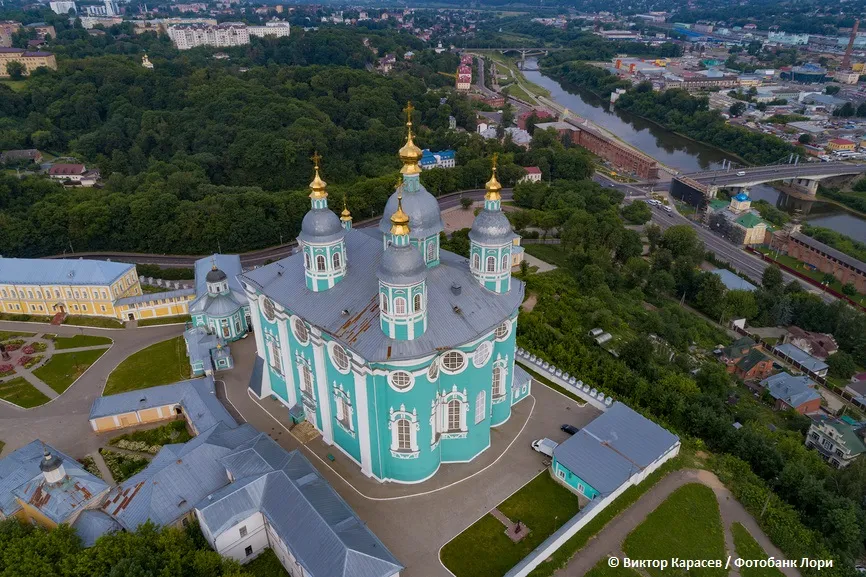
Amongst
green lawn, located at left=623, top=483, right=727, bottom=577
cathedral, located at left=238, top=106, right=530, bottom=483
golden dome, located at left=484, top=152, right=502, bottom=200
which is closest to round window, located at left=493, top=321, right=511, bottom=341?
cathedral, located at left=238, top=106, right=530, bottom=483

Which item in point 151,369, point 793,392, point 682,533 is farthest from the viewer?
point 793,392

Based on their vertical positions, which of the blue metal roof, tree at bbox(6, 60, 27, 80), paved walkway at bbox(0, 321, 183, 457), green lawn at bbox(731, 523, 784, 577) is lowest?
green lawn at bbox(731, 523, 784, 577)

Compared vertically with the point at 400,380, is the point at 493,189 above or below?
above

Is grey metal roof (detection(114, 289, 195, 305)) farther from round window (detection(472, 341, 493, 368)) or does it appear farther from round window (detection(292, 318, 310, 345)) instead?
round window (detection(472, 341, 493, 368))

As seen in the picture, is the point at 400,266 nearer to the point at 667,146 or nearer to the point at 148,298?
the point at 148,298

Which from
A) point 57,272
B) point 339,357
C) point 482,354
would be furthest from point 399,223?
point 57,272

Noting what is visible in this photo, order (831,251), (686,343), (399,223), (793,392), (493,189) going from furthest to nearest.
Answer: (831,251) → (686,343) → (793,392) → (493,189) → (399,223)

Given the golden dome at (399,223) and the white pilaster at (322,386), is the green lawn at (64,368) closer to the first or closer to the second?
the white pilaster at (322,386)

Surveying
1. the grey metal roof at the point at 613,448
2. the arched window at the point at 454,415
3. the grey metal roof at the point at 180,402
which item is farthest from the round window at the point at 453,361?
the grey metal roof at the point at 180,402
